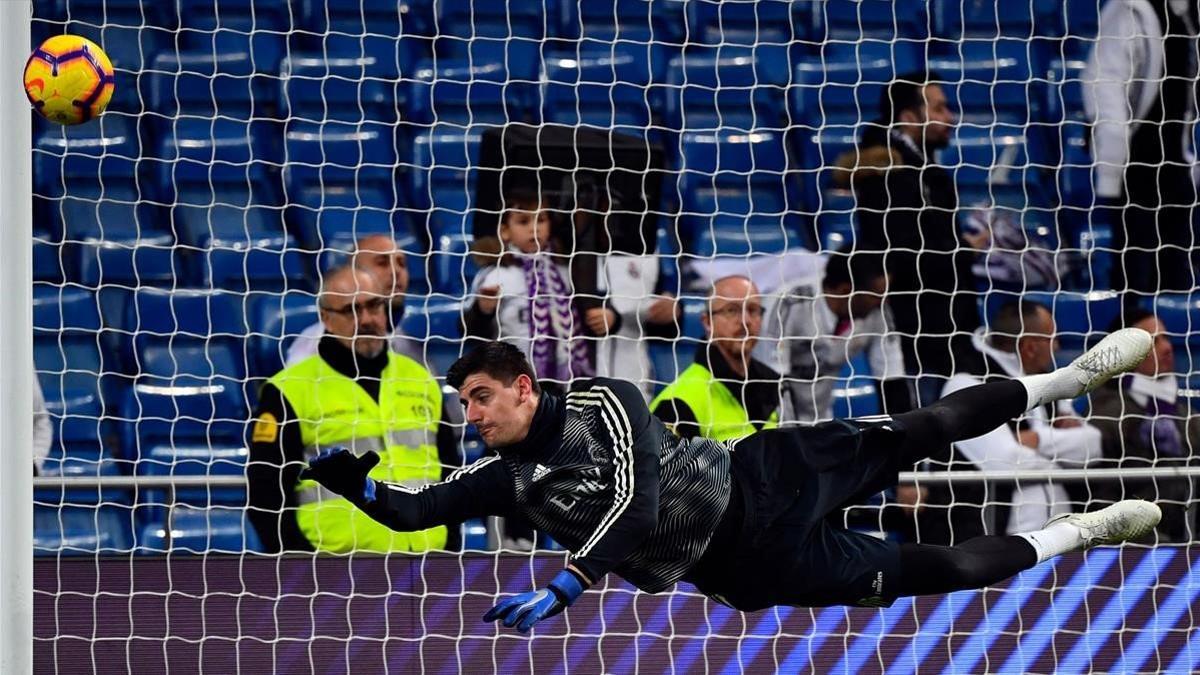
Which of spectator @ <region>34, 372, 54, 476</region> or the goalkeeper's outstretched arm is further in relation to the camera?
spectator @ <region>34, 372, 54, 476</region>

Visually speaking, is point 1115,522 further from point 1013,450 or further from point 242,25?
point 242,25

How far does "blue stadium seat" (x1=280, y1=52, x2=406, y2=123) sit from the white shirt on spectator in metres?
2.63

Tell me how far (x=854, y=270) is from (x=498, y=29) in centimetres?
188

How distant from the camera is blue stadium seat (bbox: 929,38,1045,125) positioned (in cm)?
753

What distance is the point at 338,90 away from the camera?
710 cm

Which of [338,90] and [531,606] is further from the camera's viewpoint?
[338,90]

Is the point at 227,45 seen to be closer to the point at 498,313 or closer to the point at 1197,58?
the point at 498,313

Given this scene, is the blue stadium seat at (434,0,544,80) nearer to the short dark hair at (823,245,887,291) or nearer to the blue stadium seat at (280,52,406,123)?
the blue stadium seat at (280,52,406,123)

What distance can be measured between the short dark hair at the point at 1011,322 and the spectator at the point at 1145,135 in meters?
0.71

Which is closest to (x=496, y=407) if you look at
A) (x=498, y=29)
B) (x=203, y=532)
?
(x=203, y=532)

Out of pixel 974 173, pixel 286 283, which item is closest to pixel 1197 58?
pixel 974 173

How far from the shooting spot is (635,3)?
750 centimetres

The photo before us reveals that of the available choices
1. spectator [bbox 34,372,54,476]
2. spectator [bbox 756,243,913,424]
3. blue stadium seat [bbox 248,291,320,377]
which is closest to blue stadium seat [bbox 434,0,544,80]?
blue stadium seat [bbox 248,291,320,377]

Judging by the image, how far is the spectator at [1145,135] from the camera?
286 inches
